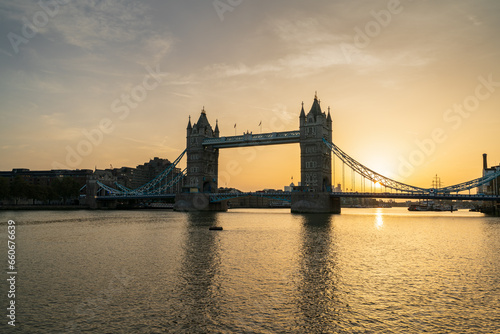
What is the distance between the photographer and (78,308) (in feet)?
52.4

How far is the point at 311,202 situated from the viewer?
318ft

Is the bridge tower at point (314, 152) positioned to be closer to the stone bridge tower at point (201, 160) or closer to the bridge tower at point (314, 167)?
the bridge tower at point (314, 167)

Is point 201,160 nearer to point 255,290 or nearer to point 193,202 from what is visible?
point 193,202

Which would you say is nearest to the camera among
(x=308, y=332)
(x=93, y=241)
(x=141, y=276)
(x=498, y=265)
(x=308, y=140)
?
(x=308, y=332)

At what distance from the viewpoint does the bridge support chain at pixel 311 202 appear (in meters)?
96.2

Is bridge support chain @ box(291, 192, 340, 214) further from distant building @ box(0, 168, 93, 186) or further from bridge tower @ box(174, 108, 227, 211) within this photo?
distant building @ box(0, 168, 93, 186)

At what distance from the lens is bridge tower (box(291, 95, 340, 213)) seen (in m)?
96.9

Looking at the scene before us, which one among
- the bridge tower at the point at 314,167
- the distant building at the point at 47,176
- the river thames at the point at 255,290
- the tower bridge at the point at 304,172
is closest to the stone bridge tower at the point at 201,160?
the tower bridge at the point at 304,172

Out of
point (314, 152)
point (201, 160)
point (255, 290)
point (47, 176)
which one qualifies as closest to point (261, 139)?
point (314, 152)

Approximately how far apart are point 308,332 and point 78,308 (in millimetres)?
9941

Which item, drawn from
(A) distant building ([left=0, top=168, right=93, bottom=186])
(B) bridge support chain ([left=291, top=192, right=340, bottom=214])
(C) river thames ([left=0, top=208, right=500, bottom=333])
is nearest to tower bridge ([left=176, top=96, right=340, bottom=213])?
(B) bridge support chain ([left=291, top=192, right=340, bottom=214])

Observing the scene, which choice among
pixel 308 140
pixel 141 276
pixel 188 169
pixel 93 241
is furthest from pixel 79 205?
pixel 141 276

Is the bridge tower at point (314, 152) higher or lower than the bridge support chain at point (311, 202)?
higher

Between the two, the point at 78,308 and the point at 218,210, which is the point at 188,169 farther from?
the point at 78,308
